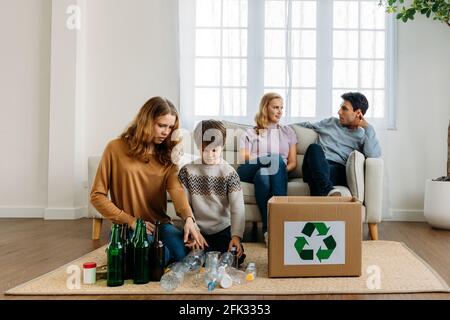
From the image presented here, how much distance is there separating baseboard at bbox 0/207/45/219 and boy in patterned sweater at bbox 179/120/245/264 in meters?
2.09

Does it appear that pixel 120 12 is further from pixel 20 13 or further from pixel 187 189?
pixel 187 189

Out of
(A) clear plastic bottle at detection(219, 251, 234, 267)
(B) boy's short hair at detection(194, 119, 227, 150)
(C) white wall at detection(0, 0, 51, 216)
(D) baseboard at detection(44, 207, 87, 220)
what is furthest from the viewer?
(C) white wall at detection(0, 0, 51, 216)

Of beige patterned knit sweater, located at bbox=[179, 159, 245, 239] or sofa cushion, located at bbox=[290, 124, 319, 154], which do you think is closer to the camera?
beige patterned knit sweater, located at bbox=[179, 159, 245, 239]

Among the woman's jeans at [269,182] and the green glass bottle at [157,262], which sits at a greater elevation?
the woman's jeans at [269,182]

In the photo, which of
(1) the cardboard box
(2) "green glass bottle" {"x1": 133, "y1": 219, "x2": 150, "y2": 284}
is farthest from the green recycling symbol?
(2) "green glass bottle" {"x1": 133, "y1": 219, "x2": 150, "y2": 284}

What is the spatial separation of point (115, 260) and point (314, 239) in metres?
0.75

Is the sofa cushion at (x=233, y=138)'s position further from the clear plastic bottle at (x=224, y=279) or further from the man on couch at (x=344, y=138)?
the clear plastic bottle at (x=224, y=279)

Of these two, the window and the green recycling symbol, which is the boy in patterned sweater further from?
the window

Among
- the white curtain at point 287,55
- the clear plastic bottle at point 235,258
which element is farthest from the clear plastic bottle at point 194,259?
the white curtain at point 287,55

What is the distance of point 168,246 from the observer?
181 cm

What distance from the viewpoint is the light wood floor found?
1.51m

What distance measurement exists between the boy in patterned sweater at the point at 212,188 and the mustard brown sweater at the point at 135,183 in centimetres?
14

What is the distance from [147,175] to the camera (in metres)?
1.85

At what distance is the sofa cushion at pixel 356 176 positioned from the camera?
99.3 inches
